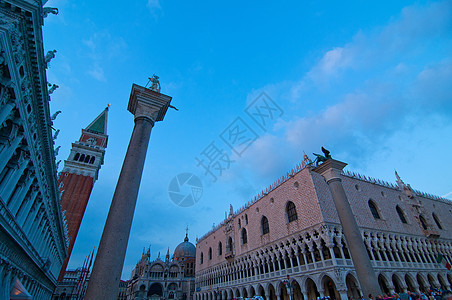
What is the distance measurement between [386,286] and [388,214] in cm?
844

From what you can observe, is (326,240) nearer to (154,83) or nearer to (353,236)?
(353,236)

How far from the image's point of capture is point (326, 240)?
63.6 feet

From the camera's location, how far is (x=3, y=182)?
835cm

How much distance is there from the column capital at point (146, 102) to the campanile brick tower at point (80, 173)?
108 ft

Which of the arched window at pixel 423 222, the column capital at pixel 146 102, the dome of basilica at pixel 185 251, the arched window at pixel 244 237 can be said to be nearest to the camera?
the column capital at pixel 146 102

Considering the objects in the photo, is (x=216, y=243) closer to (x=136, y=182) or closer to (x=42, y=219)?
(x=42, y=219)

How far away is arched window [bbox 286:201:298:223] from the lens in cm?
2414

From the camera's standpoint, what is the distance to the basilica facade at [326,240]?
790 inches

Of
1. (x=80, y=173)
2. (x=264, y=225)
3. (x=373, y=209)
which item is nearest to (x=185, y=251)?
(x=80, y=173)

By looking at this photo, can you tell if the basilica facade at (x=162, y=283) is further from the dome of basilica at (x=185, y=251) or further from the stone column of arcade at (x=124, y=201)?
the stone column of arcade at (x=124, y=201)

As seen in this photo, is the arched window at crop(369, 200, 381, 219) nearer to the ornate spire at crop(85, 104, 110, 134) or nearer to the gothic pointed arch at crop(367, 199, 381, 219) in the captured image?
the gothic pointed arch at crop(367, 199, 381, 219)

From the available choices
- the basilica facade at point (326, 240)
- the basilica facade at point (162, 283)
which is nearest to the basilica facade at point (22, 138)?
the basilica facade at point (326, 240)

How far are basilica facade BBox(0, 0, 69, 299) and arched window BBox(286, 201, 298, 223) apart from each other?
21613mm

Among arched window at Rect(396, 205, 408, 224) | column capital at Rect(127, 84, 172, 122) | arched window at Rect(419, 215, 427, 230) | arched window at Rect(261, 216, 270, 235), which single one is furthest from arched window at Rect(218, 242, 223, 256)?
column capital at Rect(127, 84, 172, 122)
